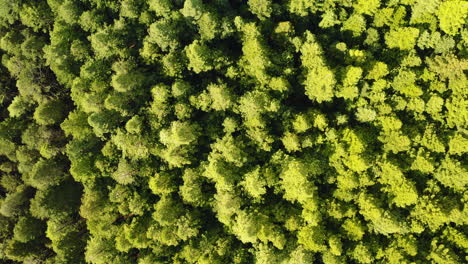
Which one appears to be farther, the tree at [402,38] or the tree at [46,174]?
the tree at [46,174]

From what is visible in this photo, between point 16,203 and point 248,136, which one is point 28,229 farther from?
point 248,136

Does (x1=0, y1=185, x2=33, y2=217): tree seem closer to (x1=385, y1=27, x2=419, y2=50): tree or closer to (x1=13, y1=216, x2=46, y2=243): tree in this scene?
(x1=13, y1=216, x2=46, y2=243): tree

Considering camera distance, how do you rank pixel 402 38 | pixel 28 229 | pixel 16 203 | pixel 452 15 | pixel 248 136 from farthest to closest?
pixel 16 203 → pixel 28 229 → pixel 248 136 → pixel 402 38 → pixel 452 15

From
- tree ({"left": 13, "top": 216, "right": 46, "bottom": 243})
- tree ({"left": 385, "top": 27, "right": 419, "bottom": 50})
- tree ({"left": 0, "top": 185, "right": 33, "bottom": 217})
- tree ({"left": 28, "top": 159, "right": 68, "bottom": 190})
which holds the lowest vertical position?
tree ({"left": 13, "top": 216, "right": 46, "bottom": 243})

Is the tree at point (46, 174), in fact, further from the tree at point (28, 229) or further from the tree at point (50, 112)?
the tree at point (50, 112)

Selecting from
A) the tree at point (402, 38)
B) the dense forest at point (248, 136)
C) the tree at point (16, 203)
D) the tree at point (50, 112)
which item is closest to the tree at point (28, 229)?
the dense forest at point (248, 136)

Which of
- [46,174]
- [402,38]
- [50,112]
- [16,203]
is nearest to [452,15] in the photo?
[402,38]

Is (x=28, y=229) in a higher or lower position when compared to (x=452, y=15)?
lower

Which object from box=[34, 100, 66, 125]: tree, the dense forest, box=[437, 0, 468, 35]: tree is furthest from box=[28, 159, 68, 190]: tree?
box=[437, 0, 468, 35]: tree
